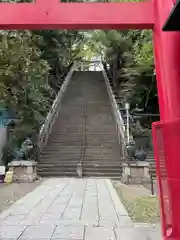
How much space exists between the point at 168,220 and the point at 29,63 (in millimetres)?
8727

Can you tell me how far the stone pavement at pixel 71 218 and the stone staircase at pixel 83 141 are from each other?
4.53 m

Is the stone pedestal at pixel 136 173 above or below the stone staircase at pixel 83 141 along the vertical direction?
below

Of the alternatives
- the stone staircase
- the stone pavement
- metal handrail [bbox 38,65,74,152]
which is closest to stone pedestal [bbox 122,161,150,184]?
the stone staircase

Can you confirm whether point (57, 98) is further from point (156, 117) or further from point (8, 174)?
point (8, 174)

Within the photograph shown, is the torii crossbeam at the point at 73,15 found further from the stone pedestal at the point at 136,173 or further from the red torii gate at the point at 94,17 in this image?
the stone pedestal at the point at 136,173

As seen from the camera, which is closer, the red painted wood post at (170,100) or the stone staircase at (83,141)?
the red painted wood post at (170,100)

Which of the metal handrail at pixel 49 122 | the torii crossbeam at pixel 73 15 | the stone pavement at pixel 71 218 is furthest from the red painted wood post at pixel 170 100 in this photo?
the metal handrail at pixel 49 122

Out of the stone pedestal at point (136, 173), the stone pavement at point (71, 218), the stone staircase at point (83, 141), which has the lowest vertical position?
the stone pavement at point (71, 218)

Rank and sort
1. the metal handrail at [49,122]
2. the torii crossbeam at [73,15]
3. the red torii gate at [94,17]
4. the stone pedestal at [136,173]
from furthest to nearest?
the metal handrail at [49,122]
the stone pedestal at [136,173]
the torii crossbeam at [73,15]
the red torii gate at [94,17]

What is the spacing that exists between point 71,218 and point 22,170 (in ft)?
26.4

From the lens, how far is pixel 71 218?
7.11 m

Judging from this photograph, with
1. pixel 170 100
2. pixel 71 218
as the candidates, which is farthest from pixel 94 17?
pixel 71 218

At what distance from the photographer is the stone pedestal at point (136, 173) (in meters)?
14.3

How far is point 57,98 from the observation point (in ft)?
77.1
